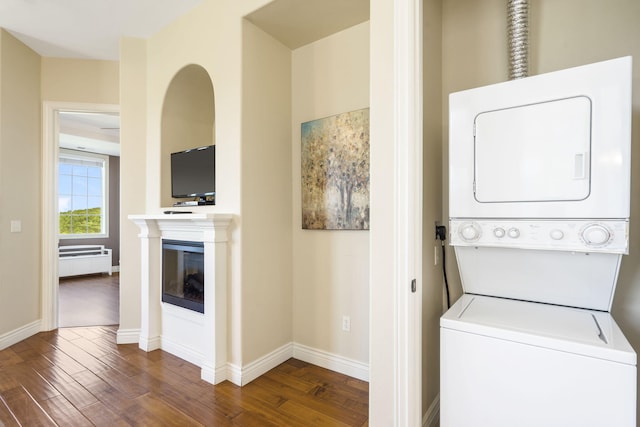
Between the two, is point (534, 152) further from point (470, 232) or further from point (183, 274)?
point (183, 274)

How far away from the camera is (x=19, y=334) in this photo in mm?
3061

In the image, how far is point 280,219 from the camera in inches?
102

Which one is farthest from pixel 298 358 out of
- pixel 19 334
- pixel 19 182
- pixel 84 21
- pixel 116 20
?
pixel 84 21

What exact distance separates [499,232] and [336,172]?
4.32 ft

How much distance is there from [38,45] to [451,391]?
14.7 ft

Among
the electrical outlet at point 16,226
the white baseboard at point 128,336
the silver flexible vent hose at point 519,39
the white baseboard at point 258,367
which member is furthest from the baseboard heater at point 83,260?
the silver flexible vent hose at point 519,39

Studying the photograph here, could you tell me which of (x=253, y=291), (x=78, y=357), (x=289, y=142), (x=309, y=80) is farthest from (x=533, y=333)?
(x=78, y=357)

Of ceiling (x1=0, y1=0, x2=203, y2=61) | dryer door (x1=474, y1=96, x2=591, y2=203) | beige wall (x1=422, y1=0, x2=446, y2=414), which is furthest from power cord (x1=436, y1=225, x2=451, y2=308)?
ceiling (x1=0, y1=0, x2=203, y2=61)

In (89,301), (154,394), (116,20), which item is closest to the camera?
(154,394)

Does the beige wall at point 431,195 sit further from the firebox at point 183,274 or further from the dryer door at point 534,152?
the firebox at point 183,274

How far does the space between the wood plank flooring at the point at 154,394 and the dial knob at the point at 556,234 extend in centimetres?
142

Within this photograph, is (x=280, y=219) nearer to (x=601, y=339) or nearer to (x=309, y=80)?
(x=309, y=80)

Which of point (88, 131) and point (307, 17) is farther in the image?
point (88, 131)

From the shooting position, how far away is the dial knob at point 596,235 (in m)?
1.15
